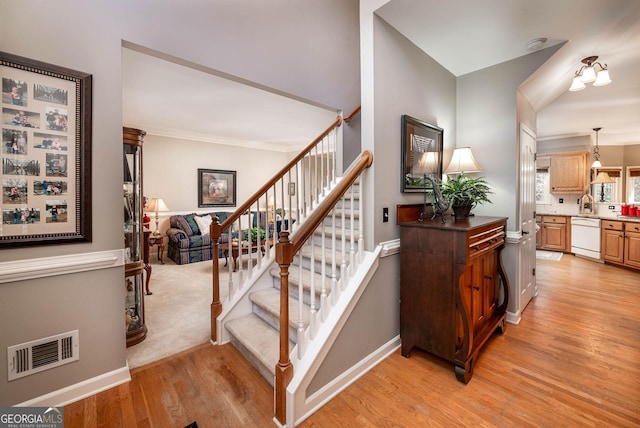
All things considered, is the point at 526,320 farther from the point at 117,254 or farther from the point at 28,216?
the point at 28,216

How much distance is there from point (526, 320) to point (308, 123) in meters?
4.63

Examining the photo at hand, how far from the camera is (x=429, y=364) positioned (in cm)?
215

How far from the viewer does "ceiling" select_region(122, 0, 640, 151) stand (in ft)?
6.65

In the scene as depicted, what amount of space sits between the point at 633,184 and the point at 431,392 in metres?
7.66

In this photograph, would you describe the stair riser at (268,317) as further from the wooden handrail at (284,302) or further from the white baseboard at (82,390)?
the white baseboard at (82,390)

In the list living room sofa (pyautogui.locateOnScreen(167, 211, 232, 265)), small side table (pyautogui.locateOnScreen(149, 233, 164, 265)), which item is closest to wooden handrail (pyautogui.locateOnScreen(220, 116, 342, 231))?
living room sofa (pyautogui.locateOnScreen(167, 211, 232, 265))

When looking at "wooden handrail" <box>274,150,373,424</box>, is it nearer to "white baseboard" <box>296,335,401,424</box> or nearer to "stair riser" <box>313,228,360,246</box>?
"white baseboard" <box>296,335,401,424</box>

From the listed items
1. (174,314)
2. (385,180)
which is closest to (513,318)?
(385,180)

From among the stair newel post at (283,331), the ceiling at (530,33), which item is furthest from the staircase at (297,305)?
the ceiling at (530,33)

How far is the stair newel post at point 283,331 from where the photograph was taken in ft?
4.86

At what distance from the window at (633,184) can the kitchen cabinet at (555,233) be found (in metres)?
1.44

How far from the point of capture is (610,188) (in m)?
6.24

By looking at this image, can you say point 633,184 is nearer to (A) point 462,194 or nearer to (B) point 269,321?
(A) point 462,194

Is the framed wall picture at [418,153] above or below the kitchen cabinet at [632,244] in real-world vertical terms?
above
